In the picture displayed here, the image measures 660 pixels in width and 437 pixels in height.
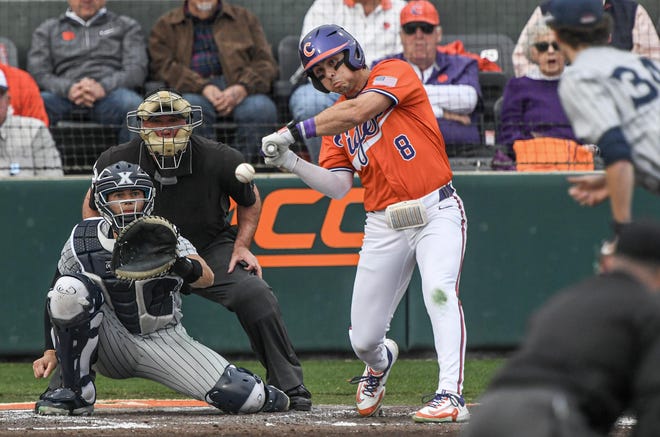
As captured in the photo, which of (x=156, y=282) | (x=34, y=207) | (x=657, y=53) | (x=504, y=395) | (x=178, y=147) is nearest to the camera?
(x=504, y=395)

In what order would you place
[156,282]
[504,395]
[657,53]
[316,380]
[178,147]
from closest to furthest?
[504,395], [156,282], [178,147], [316,380], [657,53]

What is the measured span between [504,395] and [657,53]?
693cm

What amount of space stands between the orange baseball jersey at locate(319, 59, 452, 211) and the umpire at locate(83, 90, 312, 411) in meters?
0.91

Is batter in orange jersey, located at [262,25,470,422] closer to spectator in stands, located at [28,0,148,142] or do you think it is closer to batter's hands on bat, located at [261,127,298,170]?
batter's hands on bat, located at [261,127,298,170]

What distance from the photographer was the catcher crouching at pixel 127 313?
599cm

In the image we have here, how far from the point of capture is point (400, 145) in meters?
6.21

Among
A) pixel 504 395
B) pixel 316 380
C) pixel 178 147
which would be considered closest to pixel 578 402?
pixel 504 395

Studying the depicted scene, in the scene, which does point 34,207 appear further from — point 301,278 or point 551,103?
point 551,103

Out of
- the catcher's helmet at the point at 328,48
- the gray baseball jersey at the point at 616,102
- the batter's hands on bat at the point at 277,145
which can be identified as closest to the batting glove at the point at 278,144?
the batter's hands on bat at the point at 277,145

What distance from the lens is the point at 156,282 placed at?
6.23 meters

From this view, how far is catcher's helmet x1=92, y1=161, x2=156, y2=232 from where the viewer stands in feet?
20.1

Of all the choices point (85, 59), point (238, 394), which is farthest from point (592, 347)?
point (85, 59)

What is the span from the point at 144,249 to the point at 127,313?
0.47 meters

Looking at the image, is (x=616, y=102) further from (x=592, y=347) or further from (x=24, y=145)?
(x=24, y=145)
